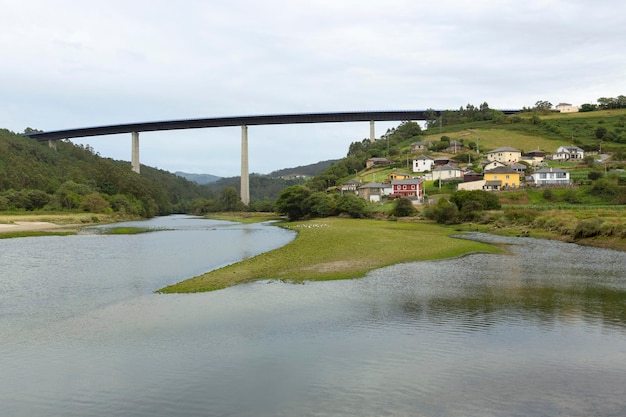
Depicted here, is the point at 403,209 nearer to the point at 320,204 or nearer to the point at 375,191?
the point at 320,204

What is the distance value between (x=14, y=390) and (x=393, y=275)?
62.9 ft

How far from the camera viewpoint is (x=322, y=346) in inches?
578

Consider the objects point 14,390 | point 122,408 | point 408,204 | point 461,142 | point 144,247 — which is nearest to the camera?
Result: point 122,408

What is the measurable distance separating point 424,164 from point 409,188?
18.5m

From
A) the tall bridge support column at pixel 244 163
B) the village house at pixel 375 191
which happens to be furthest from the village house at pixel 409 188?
the tall bridge support column at pixel 244 163

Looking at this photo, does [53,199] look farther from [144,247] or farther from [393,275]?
[393,275]

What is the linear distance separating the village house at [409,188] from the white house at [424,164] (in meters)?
14.4

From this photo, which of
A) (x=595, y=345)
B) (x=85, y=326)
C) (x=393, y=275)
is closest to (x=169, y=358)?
(x=85, y=326)

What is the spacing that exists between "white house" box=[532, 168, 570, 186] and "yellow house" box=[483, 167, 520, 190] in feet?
11.6

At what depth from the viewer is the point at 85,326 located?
17.2 metres

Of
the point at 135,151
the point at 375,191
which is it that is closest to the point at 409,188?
the point at 375,191

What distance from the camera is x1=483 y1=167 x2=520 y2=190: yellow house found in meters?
84.0

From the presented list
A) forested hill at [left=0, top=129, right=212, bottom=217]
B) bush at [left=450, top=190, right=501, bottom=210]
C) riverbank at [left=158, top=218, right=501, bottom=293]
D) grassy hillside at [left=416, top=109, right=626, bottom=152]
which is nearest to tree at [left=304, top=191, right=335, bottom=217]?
bush at [left=450, top=190, right=501, bottom=210]

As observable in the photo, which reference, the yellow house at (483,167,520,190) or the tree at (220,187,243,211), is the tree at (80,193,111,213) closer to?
the tree at (220,187,243,211)
